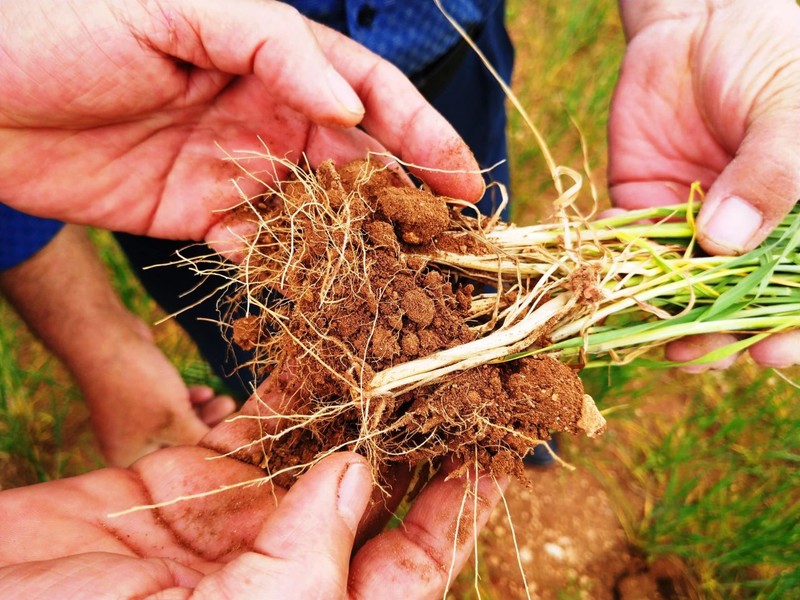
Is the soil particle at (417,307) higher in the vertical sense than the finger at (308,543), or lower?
higher

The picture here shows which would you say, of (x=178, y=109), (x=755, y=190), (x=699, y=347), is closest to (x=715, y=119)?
(x=755, y=190)

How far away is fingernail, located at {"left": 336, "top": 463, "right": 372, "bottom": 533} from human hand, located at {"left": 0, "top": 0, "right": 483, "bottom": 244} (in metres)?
0.70

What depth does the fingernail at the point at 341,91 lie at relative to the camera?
3.92ft

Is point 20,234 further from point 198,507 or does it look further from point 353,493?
point 353,493

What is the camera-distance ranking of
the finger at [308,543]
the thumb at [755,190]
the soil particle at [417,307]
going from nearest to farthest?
the finger at [308,543] < the soil particle at [417,307] < the thumb at [755,190]

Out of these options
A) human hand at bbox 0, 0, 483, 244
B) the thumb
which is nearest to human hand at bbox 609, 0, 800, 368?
the thumb

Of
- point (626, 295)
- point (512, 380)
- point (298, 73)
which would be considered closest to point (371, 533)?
point (512, 380)

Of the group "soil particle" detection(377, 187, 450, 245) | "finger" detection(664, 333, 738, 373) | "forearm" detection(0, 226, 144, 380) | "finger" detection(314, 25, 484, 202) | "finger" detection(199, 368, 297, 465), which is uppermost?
"finger" detection(314, 25, 484, 202)

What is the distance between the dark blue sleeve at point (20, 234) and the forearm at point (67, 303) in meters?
0.09

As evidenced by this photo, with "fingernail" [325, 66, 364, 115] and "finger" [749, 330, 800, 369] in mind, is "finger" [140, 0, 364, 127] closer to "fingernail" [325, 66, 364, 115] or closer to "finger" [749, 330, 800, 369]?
"fingernail" [325, 66, 364, 115]

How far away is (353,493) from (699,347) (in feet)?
3.36

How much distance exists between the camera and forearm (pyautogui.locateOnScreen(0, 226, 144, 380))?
5.88 feet

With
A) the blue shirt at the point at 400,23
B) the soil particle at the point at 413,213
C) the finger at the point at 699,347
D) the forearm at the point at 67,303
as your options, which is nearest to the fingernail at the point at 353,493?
the soil particle at the point at 413,213

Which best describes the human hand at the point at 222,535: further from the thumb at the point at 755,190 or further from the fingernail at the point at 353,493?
the thumb at the point at 755,190
